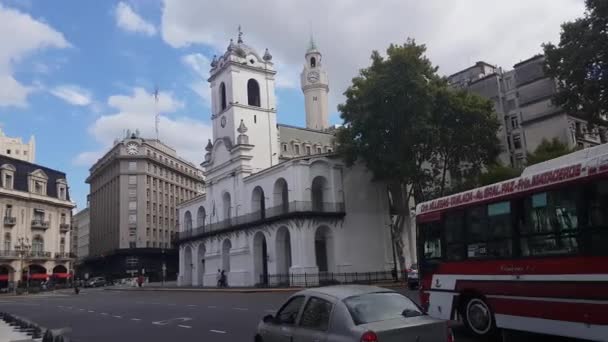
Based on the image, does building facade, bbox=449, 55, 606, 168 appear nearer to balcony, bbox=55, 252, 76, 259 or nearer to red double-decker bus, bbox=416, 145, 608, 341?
red double-decker bus, bbox=416, 145, 608, 341

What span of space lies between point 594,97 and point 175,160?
80.4m

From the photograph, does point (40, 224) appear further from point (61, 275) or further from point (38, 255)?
point (61, 275)

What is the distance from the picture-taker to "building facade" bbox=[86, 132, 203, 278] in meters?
80.4

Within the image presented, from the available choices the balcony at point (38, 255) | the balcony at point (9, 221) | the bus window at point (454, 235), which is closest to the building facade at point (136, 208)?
the balcony at point (38, 255)

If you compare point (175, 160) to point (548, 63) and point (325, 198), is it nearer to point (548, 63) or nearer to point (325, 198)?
point (325, 198)

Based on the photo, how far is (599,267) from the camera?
26.9 feet

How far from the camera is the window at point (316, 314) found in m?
6.73

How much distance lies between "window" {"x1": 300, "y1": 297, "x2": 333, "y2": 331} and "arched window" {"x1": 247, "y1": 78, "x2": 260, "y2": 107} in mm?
44737

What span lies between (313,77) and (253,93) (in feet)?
83.0

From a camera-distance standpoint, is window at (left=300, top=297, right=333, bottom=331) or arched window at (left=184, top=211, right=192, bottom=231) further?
arched window at (left=184, top=211, right=192, bottom=231)

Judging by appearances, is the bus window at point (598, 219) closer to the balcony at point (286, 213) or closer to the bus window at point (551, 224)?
the bus window at point (551, 224)

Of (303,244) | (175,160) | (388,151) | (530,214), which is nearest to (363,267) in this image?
(303,244)

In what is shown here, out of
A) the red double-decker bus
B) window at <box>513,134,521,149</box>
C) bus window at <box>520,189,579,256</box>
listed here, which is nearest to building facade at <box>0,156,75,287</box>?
window at <box>513,134,521,149</box>

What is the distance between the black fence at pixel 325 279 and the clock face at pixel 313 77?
39.9 meters
